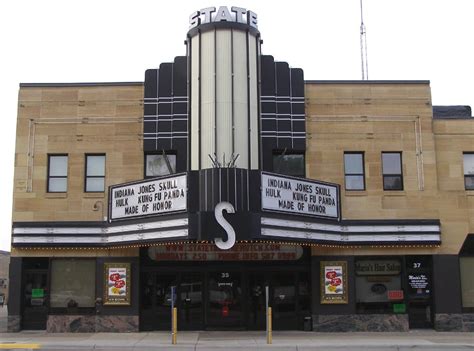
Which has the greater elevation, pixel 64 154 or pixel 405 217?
pixel 64 154

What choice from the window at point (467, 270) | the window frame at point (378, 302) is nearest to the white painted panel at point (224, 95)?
the window frame at point (378, 302)

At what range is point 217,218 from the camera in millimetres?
18719

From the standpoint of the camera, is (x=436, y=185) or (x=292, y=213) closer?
(x=292, y=213)

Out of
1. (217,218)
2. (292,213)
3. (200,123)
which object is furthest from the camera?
(200,123)

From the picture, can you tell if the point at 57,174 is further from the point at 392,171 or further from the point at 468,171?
the point at 468,171

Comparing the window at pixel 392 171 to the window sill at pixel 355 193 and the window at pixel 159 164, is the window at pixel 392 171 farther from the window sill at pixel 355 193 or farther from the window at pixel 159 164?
the window at pixel 159 164

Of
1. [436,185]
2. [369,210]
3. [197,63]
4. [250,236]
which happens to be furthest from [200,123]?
[436,185]

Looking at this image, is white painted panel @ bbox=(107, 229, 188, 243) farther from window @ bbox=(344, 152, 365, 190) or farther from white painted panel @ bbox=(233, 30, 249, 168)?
window @ bbox=(344, 152, 365, 190)

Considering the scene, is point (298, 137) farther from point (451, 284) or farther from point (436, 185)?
point (451, 284)

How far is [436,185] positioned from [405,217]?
1.67 m

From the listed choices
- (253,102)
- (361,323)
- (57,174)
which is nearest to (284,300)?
(361,323)

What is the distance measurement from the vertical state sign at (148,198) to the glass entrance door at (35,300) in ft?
12.3

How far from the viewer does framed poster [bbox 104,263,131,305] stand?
73.3 feet

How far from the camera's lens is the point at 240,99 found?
21984 millimetres
